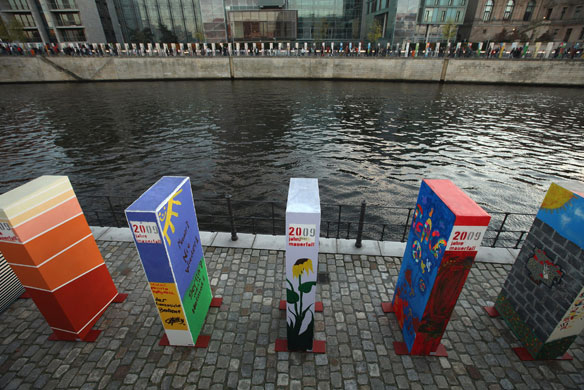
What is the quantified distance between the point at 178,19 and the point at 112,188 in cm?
7498

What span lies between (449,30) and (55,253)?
84398 mm

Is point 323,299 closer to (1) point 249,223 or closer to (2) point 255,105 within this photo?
(1) point 249,223

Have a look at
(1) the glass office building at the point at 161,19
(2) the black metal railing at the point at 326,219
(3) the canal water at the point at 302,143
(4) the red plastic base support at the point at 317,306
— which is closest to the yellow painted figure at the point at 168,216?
(4) the red plastic base support at the point at 317,306

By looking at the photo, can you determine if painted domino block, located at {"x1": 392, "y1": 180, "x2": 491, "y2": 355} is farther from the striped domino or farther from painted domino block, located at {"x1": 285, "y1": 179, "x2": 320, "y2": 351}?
the striped domino

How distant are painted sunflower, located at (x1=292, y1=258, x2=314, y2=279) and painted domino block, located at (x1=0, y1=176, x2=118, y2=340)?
182 inches

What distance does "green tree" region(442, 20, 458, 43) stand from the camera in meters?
65.4

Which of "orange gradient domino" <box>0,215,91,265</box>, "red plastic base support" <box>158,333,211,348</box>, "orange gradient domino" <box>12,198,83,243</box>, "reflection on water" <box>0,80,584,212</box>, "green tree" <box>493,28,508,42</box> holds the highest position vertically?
"green tree" <box>493,28,508,42</box>

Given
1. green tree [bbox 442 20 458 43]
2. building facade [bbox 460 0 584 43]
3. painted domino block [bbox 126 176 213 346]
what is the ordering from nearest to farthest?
painted domino block [bbox 126 176 213 346] < building facade [bbox 460 0 584 43] < green tree [bbox 442 20 458 43]

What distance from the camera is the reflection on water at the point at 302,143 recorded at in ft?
50.7

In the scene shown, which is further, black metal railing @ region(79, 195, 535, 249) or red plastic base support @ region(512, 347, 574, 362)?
black metal railing @ region(79, 195, 535, 249)

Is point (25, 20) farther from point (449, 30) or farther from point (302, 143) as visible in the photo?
point (449, 30)

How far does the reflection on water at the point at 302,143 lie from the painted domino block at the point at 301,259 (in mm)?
9002

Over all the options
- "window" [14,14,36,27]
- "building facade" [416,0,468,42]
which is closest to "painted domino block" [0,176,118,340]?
"building facade" [416,0,468,42]

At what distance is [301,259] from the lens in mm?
4887
